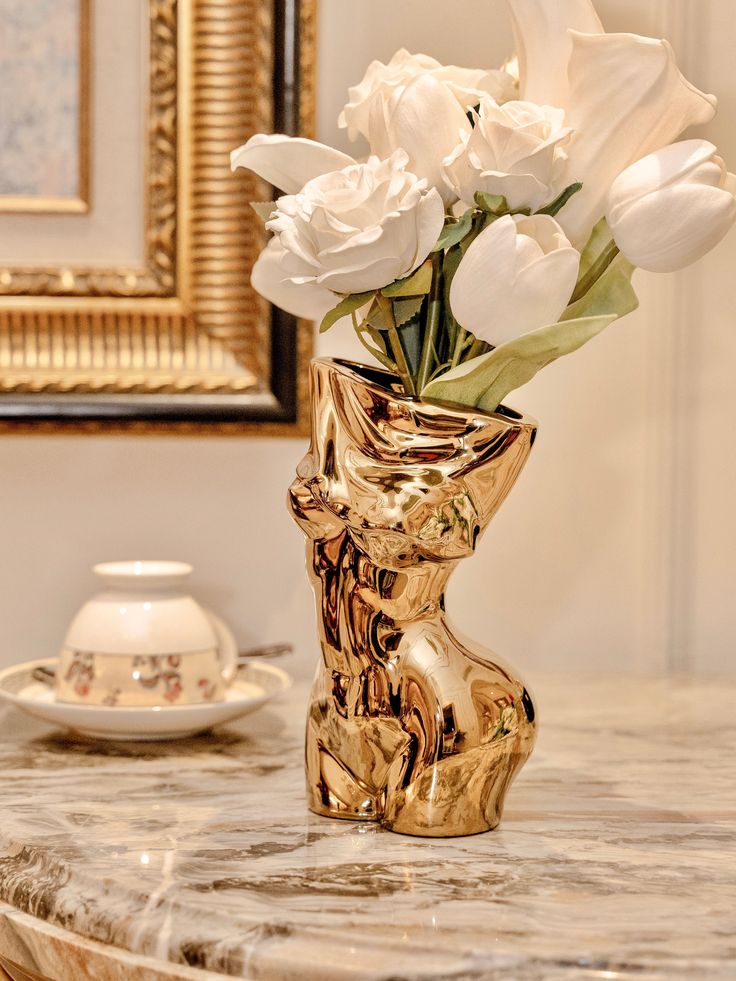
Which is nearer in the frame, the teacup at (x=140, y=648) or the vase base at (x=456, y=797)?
the vase base at (x=456, y=797)

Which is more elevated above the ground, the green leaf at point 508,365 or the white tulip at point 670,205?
the white tulip at point 670,205

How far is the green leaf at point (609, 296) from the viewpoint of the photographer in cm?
60

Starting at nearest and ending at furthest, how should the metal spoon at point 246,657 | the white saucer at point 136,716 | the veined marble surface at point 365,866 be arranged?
the veined marble surface at point 365,866, the white saucer at point 136,716, the metal spoon at point 246,657

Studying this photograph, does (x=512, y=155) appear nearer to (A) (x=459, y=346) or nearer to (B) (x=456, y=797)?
(A) (x=459, y=346)

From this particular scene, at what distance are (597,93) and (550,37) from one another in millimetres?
58

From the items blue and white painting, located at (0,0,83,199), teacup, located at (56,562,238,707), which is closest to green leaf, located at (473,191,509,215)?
teacup, located at (56,562,238,707)

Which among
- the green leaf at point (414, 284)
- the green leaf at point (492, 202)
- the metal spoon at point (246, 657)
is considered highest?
the green leaf at point (492, 202)

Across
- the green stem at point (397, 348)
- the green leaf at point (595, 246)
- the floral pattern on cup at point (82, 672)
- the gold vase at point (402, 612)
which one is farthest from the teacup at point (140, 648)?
the green leaf at point (595, 246)

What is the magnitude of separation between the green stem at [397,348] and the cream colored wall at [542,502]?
435 mm

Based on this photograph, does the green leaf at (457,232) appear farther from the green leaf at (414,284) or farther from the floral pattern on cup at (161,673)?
the floral pattern on cup at (161,673)

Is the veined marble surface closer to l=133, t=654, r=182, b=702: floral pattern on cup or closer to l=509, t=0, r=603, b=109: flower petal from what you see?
l=133, t=654, r=182, b=702: floral pattern on cup

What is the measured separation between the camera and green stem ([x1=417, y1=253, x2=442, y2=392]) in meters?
0.61

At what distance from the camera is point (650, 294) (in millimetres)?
1062

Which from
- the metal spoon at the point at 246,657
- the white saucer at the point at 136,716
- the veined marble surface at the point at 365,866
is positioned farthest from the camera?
the metal spoon at the point at 246,657
